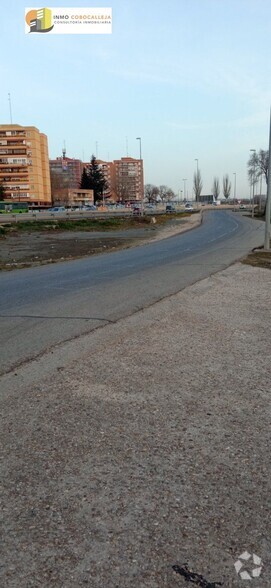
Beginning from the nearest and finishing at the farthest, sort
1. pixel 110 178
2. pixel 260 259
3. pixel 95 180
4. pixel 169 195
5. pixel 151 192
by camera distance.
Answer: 1. pixel 260 259
2. pixel 95 180
3. pixel 151 192
4. pixel 169 195
5. pixel 110 178

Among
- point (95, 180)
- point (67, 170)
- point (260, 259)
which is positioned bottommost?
point (260, 259)

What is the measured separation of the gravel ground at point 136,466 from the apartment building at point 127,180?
15781cm

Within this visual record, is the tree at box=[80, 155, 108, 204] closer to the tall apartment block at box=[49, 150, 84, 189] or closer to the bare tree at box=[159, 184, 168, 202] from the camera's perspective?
the tall apartment block at box=[49, 150, 84, 189]

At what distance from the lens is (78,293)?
1009cm

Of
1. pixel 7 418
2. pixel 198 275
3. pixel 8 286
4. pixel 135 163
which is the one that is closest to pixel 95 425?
pixel 7 418

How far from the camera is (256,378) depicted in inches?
186

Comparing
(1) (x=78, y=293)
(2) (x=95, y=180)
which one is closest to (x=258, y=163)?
(2) (x=95, y=180)
